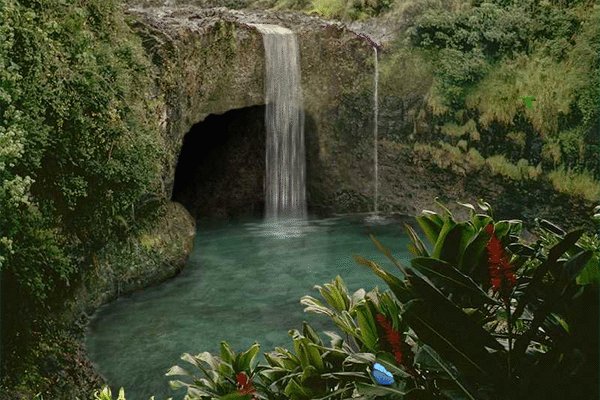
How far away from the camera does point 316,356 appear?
7.86 ft

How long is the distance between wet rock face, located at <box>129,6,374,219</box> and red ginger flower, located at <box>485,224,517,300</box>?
10.9 metres

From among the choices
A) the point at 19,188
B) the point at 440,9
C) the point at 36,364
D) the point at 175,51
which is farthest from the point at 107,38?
the point at 440,9

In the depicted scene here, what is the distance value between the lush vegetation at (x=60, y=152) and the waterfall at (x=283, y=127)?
5142 millimetres

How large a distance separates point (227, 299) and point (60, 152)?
342 centimetres

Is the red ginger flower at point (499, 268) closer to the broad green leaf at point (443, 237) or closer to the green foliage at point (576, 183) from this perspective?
the broad green leaf at point (443, 237)

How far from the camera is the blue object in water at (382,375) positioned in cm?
196

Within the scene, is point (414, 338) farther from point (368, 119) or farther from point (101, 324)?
point (368, 119)

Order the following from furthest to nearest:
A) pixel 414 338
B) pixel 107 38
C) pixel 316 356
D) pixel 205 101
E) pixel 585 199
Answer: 1. pixel 205 101
2. pixel 585 199
3. pixel 107 38
4. pixel 316 356
5. pixel 414 338

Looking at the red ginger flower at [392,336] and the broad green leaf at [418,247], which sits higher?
the broad green leaf at [418,247]

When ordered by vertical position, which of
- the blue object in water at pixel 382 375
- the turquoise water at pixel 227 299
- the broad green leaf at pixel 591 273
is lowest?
the turquoise water at pixel 227 299

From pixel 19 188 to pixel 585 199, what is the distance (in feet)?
34.6

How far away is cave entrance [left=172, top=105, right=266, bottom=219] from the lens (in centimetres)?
1541

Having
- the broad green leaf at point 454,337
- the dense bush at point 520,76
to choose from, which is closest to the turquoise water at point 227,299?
the dense bush at point 520,76

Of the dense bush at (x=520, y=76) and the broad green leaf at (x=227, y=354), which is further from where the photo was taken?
the dense bush at (x=520, y=76)
